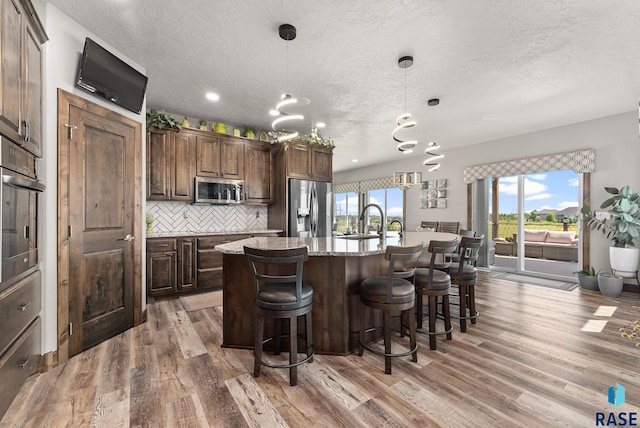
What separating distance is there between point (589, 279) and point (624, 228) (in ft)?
3.19

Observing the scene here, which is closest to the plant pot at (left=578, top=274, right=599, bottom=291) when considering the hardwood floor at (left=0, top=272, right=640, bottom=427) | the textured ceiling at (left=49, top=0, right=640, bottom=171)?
the hardwood floor at (left=0, top=272, right=640, bottom=427)

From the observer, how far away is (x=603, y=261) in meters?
4.68

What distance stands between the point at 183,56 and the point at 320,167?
3.03 m

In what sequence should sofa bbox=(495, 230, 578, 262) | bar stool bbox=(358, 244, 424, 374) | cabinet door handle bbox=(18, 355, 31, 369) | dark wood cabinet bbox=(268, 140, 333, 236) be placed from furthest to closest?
sofa bbox=(495, 230, 578, 262) < dark wood cabinet bbox=(268, 140, 333, 236) < bar stool bbox=(358, 244, 424, 374) < cabinet door handle bbox=(18, 355, 31, 369)

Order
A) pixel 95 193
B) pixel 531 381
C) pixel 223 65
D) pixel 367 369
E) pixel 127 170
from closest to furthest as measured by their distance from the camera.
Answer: pixel 531 381, pixel 367 369, pixel 95 193, pixel 127 170, pixel 223 65

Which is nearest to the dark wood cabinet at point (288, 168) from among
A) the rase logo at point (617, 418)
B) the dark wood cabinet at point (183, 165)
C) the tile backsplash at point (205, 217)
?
the tile backsplash at point (205, 217)

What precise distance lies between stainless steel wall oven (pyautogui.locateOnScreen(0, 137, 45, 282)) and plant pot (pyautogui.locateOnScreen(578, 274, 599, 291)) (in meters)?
6.83

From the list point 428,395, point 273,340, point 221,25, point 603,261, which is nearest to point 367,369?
point 428,395

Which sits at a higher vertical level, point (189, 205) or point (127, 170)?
point (127, 170)

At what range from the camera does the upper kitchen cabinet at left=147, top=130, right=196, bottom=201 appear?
162 inches

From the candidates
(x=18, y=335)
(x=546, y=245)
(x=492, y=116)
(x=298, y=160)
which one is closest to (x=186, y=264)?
(x=18, y=335)

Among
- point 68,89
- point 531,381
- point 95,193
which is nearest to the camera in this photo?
point 531,381

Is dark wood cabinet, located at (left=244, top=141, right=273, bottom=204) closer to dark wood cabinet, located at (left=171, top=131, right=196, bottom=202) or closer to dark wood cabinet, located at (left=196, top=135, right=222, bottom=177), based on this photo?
dark wood cabinet, located at (left=196, top=135, right=222, bottom=177)

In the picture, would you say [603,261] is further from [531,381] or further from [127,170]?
[127,170]
